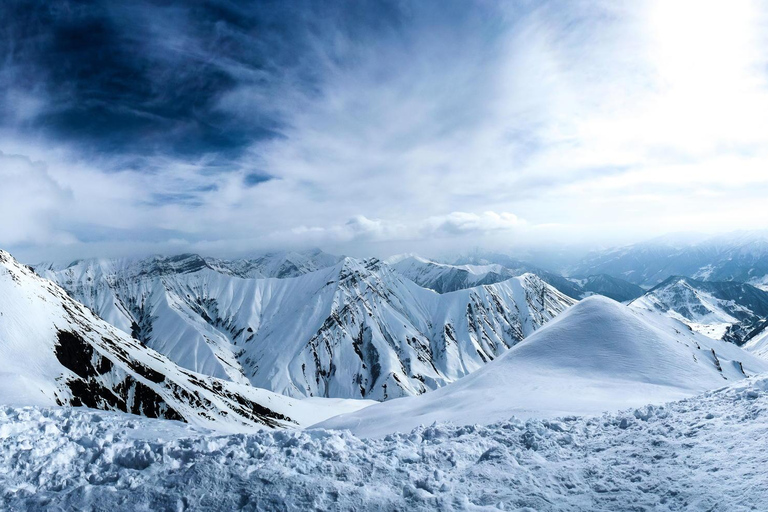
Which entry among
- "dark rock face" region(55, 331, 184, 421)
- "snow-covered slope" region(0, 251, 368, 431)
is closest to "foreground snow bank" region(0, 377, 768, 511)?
"snow-covered slope" region(0, 251, 368, 431)

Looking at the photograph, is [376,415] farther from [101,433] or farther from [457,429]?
[101,433]

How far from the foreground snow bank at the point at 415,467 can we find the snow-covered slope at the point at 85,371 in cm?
5410

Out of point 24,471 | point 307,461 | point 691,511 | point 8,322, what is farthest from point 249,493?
point 8,322

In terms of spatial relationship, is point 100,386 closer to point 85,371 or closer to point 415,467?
point 85,371

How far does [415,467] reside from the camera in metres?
11.8

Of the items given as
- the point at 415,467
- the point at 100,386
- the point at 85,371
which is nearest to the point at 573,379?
the point at 415,467

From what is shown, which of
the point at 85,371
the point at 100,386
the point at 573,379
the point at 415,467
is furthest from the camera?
the point at 85,371

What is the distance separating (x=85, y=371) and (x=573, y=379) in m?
97.2

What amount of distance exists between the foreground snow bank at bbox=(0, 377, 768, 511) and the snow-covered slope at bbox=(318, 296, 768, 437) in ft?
20.3

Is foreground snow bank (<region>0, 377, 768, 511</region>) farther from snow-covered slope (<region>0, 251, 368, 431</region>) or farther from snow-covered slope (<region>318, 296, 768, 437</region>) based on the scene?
snow-covered slope (<region>0, 251, 368, 431</region>)

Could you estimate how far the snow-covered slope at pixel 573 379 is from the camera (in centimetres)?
2352

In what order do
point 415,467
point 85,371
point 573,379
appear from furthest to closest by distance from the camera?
point 85,371, point 573,379, point 415,467

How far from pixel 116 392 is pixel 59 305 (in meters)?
41.9

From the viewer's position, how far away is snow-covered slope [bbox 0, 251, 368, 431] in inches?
2785
